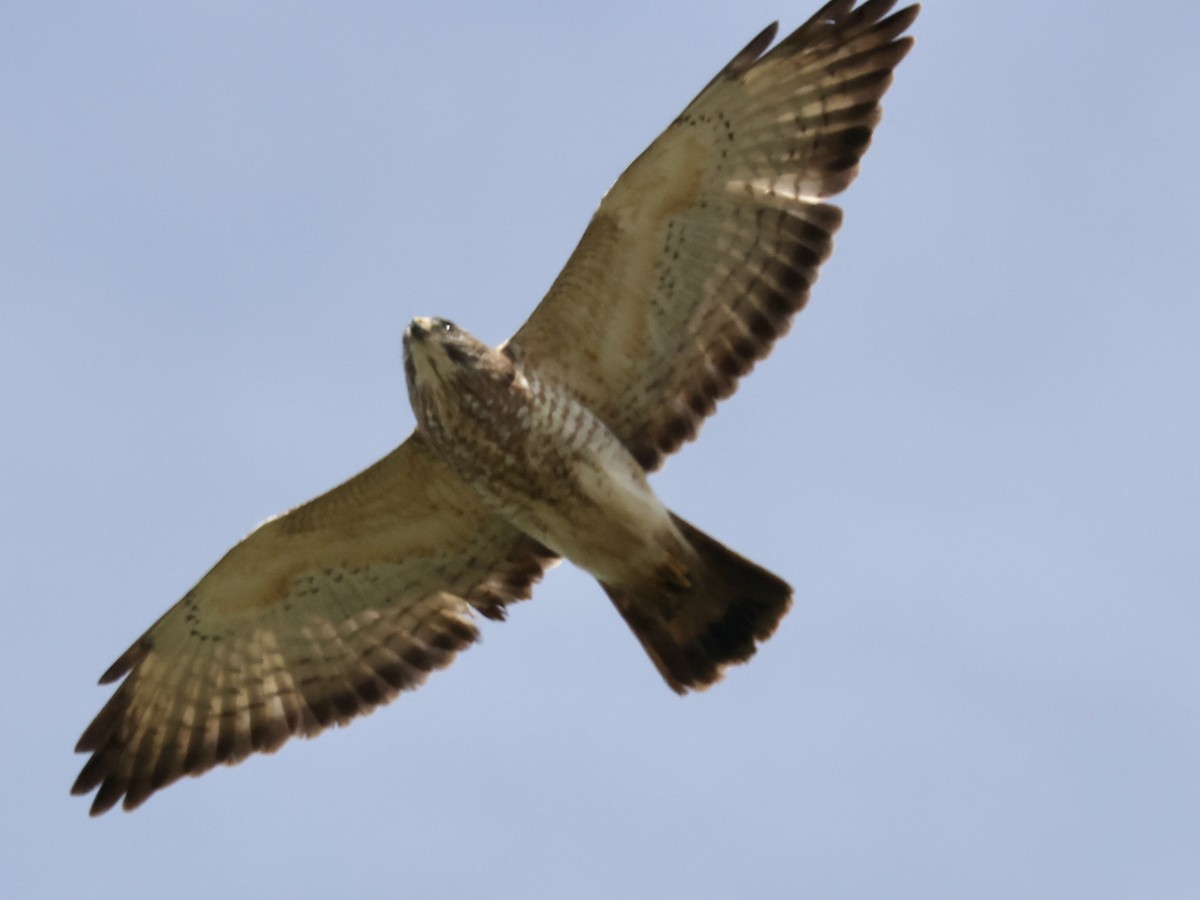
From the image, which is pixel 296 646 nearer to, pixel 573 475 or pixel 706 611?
pixel 573 475

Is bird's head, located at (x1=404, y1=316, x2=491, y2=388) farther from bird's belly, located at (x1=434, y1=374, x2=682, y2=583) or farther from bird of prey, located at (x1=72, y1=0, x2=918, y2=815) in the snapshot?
bird's belly, located at (x1=434, y1=374, x2=682, y2=583)

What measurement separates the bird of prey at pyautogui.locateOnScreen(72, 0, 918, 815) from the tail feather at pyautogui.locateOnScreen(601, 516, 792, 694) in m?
0.01

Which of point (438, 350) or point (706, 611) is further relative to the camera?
point (706, 611)

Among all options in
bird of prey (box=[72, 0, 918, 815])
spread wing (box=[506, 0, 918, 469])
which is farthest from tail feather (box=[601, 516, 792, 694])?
spread wing (box=[506, 0, 918, 469])

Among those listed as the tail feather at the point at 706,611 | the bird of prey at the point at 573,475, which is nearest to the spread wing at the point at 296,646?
the bird of prey at the point at 573,475

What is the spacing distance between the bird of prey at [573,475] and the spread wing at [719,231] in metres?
0.01

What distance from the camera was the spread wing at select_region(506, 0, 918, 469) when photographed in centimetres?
1164

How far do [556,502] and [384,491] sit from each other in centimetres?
110

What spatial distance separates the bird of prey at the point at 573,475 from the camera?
11.6 metres

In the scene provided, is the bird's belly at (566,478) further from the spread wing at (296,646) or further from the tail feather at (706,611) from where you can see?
the spread wing at (296,646)

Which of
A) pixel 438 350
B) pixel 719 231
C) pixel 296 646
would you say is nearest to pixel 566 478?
pixel 438 350

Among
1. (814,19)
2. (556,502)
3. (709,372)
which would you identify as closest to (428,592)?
(556,502)

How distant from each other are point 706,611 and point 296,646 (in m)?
2.54

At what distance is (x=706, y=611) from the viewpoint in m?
11.9
